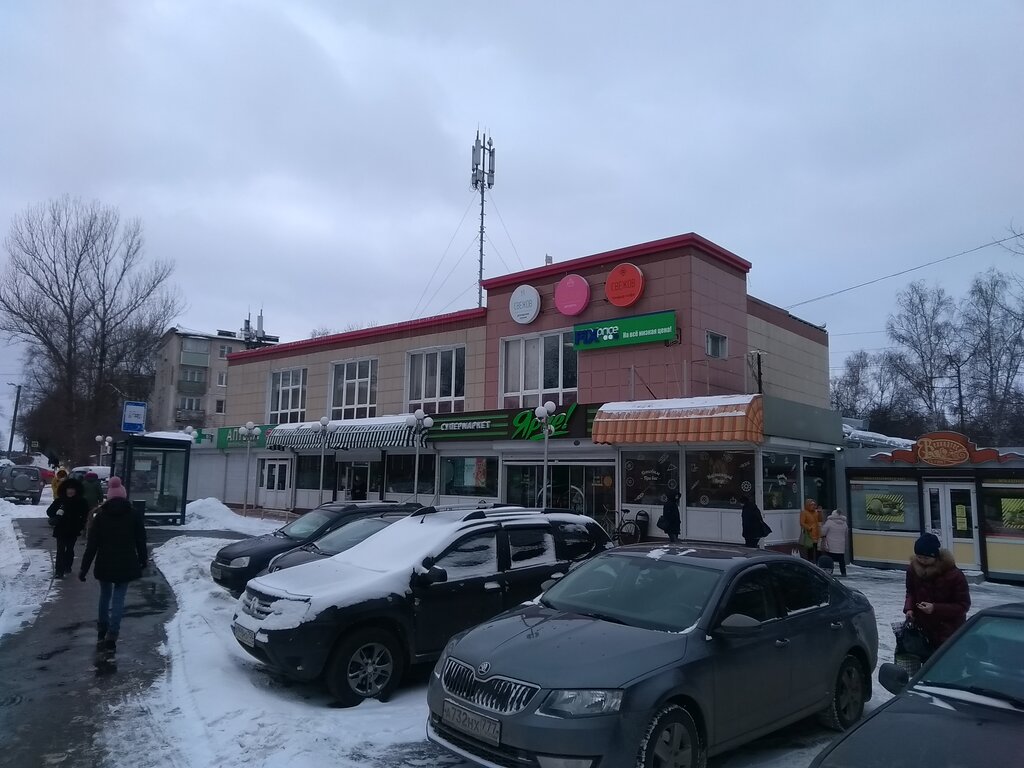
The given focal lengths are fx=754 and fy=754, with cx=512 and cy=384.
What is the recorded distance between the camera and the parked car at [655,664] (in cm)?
443

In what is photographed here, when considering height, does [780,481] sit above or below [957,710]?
above

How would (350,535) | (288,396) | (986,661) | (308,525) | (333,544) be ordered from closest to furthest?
1. (986,661)
2. (333,544)
3. (350,535)
4. (308,525)
5. (288,396)

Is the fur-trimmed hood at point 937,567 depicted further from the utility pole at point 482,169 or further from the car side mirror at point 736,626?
the utility pole at point 482,169

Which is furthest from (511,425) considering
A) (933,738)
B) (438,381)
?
(933,738)

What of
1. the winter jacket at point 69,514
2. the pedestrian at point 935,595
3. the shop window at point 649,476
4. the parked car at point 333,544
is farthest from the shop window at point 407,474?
the pedestrian at point 935,595

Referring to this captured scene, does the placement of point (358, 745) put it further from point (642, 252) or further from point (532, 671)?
point (642, 252)

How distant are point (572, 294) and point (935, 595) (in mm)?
15746

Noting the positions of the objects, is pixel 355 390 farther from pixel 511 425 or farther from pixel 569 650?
pixel 569 650

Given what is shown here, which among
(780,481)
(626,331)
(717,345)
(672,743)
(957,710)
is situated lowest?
(672,743)

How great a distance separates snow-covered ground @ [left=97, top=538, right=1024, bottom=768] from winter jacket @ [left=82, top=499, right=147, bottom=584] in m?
1.07

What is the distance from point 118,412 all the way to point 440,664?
173ft

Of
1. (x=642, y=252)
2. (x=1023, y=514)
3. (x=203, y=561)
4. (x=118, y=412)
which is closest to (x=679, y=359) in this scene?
(x=642, y=252)

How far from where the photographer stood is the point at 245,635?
7.09 meters

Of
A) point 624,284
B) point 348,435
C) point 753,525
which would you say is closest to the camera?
point 753,525
